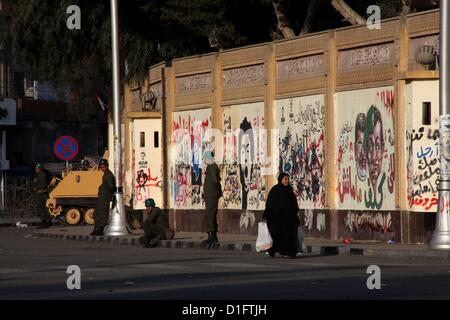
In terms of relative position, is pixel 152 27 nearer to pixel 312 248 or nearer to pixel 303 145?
pixel 303 145

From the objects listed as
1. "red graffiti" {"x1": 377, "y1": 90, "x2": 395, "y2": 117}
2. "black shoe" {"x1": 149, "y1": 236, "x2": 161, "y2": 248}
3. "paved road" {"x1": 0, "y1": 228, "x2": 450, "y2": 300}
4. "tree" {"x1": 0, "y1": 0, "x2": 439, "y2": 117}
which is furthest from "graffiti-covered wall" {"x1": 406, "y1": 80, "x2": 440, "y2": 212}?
"tree" {"x1": 0, "y1": 0, "x2": 439, "y2": 117}

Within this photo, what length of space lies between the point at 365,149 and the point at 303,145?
293 cm

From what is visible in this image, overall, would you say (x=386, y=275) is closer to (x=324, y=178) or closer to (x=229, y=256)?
(x=229, y=256)

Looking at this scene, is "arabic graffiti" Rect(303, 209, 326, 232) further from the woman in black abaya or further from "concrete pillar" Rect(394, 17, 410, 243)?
the woman in black abaya

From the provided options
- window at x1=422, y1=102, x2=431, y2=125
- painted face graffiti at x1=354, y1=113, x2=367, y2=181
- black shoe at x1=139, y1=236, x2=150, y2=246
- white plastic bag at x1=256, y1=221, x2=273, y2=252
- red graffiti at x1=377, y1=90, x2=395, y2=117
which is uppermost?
red graffiti at x1=377, y1=90, x2=395, y2=117

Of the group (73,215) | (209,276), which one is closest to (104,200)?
(73,215)

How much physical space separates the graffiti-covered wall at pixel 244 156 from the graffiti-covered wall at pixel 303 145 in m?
0.94

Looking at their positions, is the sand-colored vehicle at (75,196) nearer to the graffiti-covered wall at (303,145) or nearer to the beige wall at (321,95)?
the beige wall at (321,95)

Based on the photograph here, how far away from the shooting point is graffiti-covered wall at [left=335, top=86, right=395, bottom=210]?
97.5 feet

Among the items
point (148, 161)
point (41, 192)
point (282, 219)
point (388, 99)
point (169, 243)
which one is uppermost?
point (388, 99)

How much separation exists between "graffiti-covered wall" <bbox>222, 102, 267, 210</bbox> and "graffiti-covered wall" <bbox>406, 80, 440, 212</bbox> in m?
6.67

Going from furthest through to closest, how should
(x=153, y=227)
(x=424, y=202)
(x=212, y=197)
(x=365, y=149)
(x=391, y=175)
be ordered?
1. (x=153, y=227)
2. (x=365, y=149)
3. (x=391, y=175)
4. (x=212, y=197)
5. (x=424, y=202)

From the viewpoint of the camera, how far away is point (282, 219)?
2592 centimetres
